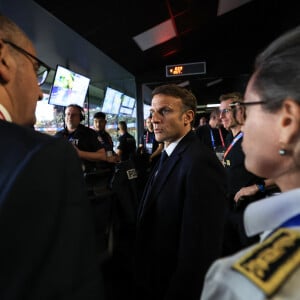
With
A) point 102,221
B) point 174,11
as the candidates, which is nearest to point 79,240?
point 102,221

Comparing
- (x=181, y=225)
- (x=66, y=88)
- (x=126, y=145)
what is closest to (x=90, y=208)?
(x=181, y=225)

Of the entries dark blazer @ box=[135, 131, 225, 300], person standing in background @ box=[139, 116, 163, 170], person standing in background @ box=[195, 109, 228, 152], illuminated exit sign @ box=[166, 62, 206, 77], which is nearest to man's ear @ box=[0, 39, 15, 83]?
dark blazer @ box=[135, 131, 225, 300]

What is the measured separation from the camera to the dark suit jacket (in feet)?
1.55

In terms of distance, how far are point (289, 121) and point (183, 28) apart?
17.0 feet

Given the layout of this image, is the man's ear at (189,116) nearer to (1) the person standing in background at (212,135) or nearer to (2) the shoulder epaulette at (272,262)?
(2) the shoulder epaulette at (272,262)

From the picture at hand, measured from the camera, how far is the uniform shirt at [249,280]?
0.38 metres

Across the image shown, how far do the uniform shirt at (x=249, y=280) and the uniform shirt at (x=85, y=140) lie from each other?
9.26ft

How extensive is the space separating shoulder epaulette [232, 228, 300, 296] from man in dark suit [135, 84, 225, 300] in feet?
2.62

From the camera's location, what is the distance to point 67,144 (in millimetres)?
562

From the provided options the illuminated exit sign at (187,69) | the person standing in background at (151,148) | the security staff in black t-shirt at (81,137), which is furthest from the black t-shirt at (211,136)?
the security staff in black t-shirt at (81,137)

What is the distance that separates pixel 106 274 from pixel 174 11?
377cm

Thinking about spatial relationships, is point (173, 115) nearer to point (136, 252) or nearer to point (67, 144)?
point (136, 252)

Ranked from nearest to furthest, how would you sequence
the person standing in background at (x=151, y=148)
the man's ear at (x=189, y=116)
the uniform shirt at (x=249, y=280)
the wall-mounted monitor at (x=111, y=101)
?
the uniform shirt at (x=249, y=280)
the man's ear at (x=189, y=116)
the person standing in background at (x=151, y=148)
the wall-mounted monitor at (x=111, y=101)

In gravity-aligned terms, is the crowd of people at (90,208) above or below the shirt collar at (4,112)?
below
